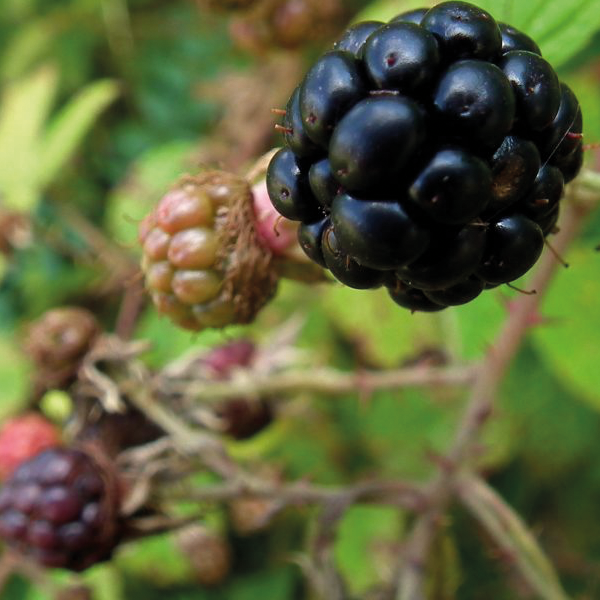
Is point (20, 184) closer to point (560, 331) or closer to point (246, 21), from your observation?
point (246, 21)

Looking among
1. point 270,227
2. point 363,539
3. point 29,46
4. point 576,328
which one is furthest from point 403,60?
point 29,46

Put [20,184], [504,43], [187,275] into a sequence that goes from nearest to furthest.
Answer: [504,43] → [187,275] → [20,184]

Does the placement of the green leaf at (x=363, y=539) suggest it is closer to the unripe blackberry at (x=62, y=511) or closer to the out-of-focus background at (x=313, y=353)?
the out-of-focus background at (x=313, y=353)

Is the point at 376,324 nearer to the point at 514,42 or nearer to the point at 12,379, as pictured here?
the point at 12,379

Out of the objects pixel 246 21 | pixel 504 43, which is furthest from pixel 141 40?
pixel 504 43

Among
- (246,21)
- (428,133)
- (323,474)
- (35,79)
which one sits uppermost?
(428,133)

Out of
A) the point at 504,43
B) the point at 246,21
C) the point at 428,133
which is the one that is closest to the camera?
the point at 428,133

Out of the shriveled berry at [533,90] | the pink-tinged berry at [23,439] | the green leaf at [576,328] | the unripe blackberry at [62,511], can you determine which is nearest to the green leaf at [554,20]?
the shriveled berry at [533,90]
